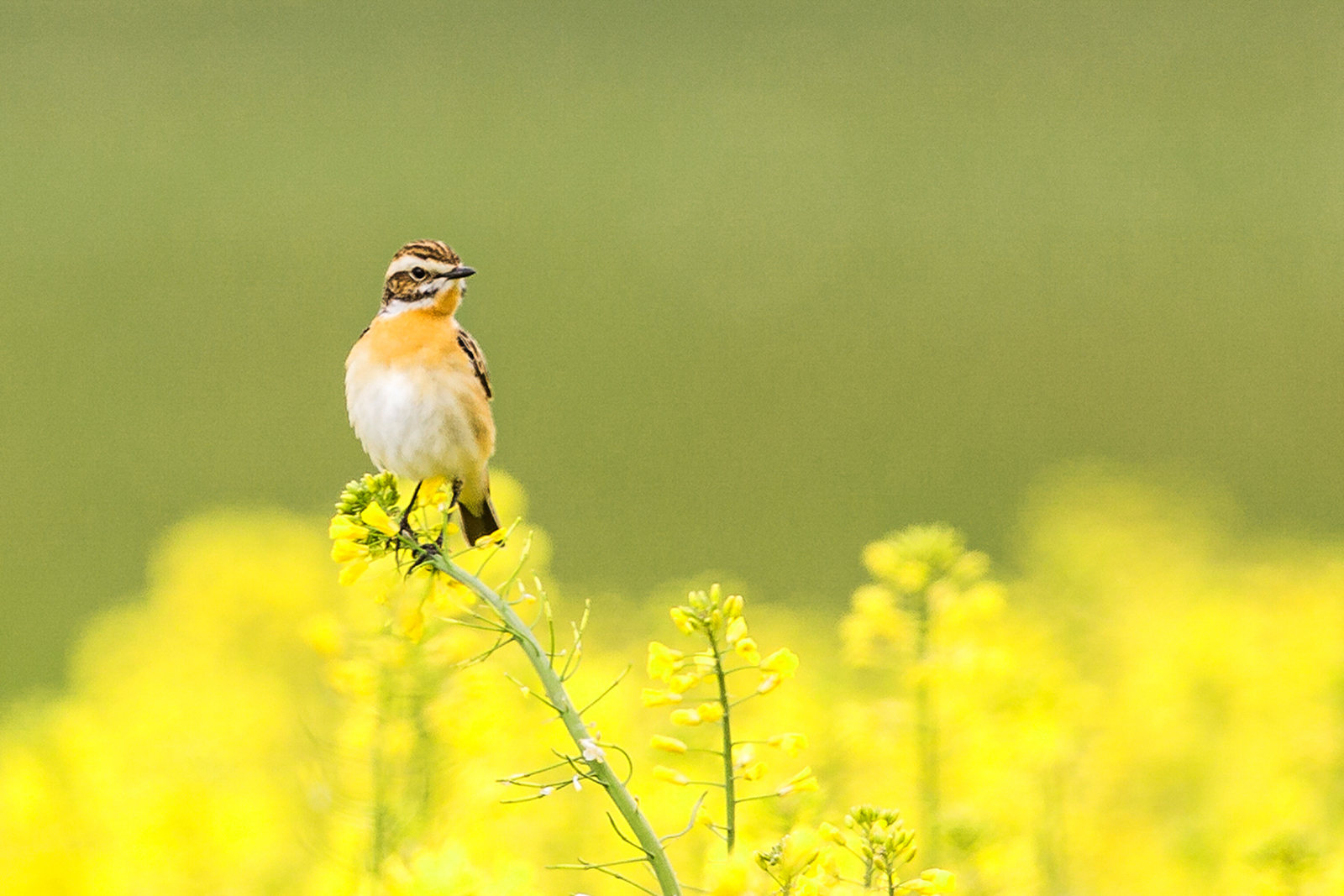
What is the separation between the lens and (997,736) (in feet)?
16.4

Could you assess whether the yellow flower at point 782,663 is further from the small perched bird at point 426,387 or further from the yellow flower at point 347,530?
the small perched bird at point 426,387

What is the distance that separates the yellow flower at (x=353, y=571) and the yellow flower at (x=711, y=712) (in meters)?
0.85

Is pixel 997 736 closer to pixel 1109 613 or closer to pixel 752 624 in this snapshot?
pixel 1109 613

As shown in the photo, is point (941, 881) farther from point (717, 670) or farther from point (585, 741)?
point (585, 741)

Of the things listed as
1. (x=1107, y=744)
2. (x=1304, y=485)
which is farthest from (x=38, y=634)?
(x=1304, y=485)

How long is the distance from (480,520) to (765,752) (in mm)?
1225

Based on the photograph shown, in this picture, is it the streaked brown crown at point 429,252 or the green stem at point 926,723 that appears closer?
the green stem at point 926,723

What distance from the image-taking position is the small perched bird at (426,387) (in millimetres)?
4578

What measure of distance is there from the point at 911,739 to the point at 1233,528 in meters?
11.9

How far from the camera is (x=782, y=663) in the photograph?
9.61 ft

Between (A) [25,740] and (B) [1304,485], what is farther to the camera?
(B) [1304,485]

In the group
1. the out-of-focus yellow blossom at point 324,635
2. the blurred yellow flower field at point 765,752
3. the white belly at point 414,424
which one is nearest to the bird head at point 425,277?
the white belly at point 414,424

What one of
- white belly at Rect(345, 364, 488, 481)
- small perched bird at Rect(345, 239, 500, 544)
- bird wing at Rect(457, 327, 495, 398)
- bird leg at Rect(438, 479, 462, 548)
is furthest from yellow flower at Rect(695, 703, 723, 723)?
bird wing at Rect(457, 327, 495, 398)

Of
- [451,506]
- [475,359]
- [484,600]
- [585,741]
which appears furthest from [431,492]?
[585,741]
